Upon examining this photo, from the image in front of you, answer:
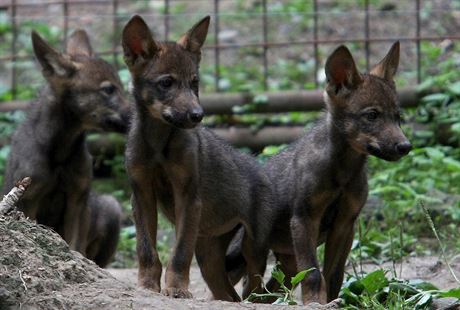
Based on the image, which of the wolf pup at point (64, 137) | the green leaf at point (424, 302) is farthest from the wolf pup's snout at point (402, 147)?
the wolf pup at point (64, 137)

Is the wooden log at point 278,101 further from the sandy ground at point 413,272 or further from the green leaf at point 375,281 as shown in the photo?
the green leaf at point 375,281

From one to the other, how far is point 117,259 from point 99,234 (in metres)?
0.92

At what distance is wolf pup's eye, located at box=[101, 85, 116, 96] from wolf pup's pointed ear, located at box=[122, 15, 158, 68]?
5.19 feet

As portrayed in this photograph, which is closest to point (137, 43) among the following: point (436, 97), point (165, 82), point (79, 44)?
point (165, 82)

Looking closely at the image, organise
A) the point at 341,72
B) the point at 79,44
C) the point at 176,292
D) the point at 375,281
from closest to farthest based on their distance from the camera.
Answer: the point at 375,281, the point at 176,292, the point at 341,72, the point at 79,44

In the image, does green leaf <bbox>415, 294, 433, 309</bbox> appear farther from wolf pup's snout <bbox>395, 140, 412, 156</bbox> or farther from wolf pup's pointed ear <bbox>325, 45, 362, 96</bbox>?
wolf pup's pointed ear <bbox>325, 45, 362, 96</bbox>

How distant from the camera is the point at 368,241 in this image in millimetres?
9508

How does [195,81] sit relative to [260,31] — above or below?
above

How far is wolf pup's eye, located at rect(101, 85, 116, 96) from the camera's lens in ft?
31.4

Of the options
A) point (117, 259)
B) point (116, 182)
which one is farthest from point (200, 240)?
point (116, 182)

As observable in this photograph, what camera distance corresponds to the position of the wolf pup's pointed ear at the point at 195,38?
26.5 ft

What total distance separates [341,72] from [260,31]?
787 cm

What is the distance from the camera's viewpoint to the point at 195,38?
26.8 ft

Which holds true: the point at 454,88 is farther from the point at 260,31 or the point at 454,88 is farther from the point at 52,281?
the point at 52,281
